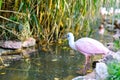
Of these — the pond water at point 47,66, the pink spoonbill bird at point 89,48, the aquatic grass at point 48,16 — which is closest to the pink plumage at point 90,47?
the pink spoonbill bird at point 89,48

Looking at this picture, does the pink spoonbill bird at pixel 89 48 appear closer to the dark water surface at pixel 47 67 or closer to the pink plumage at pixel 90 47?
the pink plumage at pixel 90 47

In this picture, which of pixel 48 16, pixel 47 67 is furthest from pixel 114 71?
pixel 48 16

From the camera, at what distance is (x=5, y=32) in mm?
5082

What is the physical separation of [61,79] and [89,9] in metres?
1.48

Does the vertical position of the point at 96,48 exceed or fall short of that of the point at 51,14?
it falls short

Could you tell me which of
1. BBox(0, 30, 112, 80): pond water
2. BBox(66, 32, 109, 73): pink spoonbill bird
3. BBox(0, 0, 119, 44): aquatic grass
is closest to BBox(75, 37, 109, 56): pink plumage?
BBox(66, 32, 109, 73): pink spoonbill bird

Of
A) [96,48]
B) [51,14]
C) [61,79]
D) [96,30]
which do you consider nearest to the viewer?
[61,79]

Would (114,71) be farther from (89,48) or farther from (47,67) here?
(47,67)

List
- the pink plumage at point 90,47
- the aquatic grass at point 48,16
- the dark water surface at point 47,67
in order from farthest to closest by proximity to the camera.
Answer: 1. the aquatic grass at point 48,16
2. the pink plumage at point 90,47
3. the dark water surface at point 47,67

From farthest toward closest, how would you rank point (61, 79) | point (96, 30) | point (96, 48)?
point (96, 30)
point (96, 48)
point (61, 79)

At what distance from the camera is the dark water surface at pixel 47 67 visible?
4090 mm

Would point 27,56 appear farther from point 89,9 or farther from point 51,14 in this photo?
point 89,9

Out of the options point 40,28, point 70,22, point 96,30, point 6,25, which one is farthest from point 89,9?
point 96,30

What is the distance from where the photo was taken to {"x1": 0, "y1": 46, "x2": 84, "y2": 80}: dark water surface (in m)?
4.09
